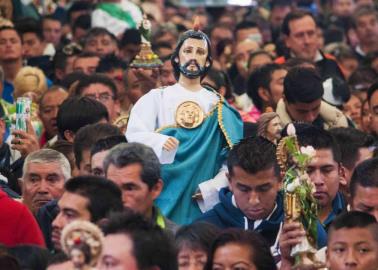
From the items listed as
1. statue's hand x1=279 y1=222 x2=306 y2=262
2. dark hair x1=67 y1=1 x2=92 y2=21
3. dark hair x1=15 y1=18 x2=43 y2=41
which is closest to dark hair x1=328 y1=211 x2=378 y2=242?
statue's hand x1=279 y1=222 x2=306 y2=262

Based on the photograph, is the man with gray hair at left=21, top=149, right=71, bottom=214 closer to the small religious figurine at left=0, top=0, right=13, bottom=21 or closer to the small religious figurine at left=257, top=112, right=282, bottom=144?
the small religious figurine at left=257, top=112, right=282, bottom=144

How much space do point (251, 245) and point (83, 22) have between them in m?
11.1

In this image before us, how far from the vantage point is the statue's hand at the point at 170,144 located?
11641mm

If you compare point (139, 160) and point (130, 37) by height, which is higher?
point (130, 37)

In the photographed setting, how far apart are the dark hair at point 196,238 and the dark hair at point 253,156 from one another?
1.03 meters

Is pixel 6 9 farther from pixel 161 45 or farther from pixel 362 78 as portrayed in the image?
pixel 362 78

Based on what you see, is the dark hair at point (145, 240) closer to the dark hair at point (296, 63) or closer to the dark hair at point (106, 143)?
the dark hair at point (106, 143)

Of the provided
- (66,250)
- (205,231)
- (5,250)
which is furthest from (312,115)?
(66,250)

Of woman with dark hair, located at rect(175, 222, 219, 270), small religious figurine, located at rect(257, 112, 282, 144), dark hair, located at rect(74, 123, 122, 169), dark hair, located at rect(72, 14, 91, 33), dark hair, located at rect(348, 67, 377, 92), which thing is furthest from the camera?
dark hair, located at rect(72, 14, 91, 33)

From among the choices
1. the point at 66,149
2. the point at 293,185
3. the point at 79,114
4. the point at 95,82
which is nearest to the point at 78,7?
the point at 95,82

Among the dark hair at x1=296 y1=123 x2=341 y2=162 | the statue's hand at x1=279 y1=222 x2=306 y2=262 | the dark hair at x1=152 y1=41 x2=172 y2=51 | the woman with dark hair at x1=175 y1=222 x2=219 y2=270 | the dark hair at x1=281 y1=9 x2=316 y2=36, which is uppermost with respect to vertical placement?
the dark hair at x1=281 y1=9 x2=316 y2=36

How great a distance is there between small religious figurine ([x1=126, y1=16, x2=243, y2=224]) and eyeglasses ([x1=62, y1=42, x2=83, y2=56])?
6204 mm

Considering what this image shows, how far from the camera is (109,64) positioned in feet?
55.4

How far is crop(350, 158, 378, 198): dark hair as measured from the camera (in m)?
11.3
